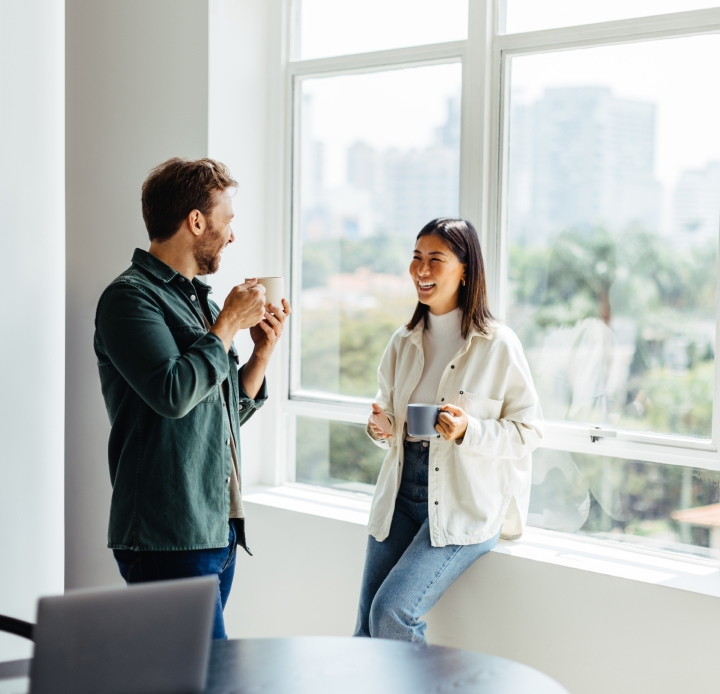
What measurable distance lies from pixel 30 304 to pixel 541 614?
1686 millimetres

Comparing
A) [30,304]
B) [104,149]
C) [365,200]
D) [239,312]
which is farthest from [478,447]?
[104,149]

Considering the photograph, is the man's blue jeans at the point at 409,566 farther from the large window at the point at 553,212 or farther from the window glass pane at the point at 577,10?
the window glass pane at the point at 577,10

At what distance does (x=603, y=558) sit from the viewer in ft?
7.95

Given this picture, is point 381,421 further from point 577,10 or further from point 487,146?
point 577,10

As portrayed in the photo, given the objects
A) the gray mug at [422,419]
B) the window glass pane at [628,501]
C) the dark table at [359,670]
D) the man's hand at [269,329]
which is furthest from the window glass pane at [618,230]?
the dark table at [359,670]

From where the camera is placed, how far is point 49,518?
2.28 metres

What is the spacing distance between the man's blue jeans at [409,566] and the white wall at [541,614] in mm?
172

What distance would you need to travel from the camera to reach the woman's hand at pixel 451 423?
211 cm

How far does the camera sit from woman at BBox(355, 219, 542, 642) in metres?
2.22

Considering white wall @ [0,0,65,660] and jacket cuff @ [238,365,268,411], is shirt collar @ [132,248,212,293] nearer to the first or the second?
jacket cuff @ [238,365,268,411]

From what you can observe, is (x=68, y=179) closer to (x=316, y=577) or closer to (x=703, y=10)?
(x=316, y=577)

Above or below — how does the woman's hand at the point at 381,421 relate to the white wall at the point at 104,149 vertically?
below

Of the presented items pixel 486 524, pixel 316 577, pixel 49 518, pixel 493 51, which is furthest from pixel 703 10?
pixel 49 518

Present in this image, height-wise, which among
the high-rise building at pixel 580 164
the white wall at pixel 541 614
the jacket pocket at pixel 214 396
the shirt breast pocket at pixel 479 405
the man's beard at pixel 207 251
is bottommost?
the white wall at pixel 541 614
